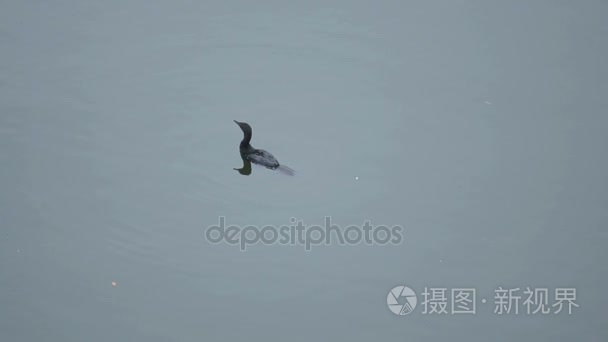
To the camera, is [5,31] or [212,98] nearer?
[212,98]

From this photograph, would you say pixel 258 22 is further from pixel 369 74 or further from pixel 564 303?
pixel 564 303

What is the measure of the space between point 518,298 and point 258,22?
4.73 metres

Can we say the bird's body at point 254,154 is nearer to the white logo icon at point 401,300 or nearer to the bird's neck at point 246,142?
the bird's neck at point 246,142

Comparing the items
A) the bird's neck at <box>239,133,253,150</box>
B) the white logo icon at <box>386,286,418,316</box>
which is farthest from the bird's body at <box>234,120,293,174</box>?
the white logo icon at <box>386,286,418,316</box>

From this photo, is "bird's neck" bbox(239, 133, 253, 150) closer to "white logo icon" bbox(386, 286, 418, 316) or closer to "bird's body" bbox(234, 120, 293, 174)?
"bird's body" bbox(234, 120, 293, 174)

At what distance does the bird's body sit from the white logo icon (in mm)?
1697

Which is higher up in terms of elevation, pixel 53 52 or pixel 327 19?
pixel 327 19

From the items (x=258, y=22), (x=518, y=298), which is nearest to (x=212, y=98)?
(x=258, y=22)

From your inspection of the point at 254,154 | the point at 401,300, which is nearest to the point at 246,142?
the point at 254,154

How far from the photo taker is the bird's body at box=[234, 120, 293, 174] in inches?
289

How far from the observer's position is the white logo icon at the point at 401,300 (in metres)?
6.11

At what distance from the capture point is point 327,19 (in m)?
9.34

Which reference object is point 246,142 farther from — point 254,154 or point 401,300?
point 401,300

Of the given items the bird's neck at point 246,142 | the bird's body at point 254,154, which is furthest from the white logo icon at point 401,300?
the bird's neck at point 246,142
